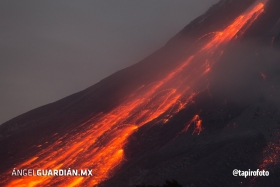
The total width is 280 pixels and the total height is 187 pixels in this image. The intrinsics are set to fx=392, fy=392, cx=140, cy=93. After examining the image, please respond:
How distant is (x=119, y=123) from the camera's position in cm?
4228

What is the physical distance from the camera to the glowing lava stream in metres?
33.9

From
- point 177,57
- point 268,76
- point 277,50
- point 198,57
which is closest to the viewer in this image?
point 268,76

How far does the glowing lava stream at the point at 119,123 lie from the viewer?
33.9 m

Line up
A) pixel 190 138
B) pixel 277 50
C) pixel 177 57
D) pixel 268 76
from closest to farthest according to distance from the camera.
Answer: pixel 190 138 → pixel 268 76 → pixel 277 50 → pixel 177 57

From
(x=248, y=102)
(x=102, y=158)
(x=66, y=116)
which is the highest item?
(x=66, y=116)

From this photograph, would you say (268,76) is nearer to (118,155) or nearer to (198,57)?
(198,57)

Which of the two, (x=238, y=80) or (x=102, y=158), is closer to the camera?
(x=102, y=158)

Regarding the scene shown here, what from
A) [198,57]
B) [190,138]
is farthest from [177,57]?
[190,138]

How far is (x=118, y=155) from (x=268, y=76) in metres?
18.8

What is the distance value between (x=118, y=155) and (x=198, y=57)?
872 inches

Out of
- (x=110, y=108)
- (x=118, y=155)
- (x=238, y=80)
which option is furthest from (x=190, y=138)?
(x=110, y=108)

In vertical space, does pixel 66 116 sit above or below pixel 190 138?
above

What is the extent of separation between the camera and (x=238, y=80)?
42750 millimetres

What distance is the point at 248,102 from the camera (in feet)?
125
